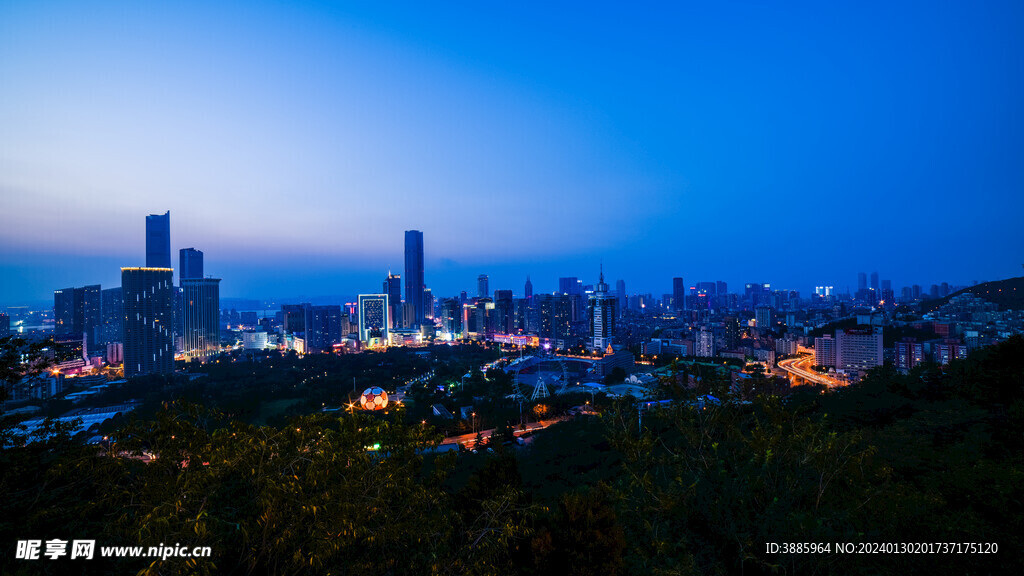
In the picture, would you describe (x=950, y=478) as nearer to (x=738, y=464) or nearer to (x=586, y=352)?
(x=738, y=464)

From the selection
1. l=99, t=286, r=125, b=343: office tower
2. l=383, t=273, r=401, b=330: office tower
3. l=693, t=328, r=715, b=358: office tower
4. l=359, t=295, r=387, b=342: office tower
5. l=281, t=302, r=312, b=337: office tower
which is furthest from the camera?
l=383, t=273, r=401, b=330: office tower

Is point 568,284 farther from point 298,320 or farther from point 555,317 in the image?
point 298,320

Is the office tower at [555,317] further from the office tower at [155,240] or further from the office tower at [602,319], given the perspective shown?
the office tower at [155,240]

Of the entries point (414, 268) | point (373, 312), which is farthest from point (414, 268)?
point (373, 312)

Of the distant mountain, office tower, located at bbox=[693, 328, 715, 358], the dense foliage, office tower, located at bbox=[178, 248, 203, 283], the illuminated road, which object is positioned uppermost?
office tower, located at bbox=[178, 248, 203, 283]

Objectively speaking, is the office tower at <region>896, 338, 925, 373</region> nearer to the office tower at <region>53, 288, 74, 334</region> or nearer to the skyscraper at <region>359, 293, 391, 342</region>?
the skyscraper at <region>359, 293, 391, 342</region>

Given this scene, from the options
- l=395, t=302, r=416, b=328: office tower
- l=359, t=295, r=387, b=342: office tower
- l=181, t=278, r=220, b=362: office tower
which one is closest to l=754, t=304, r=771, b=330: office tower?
l=359, t=295, r=387, b=342: office tower
